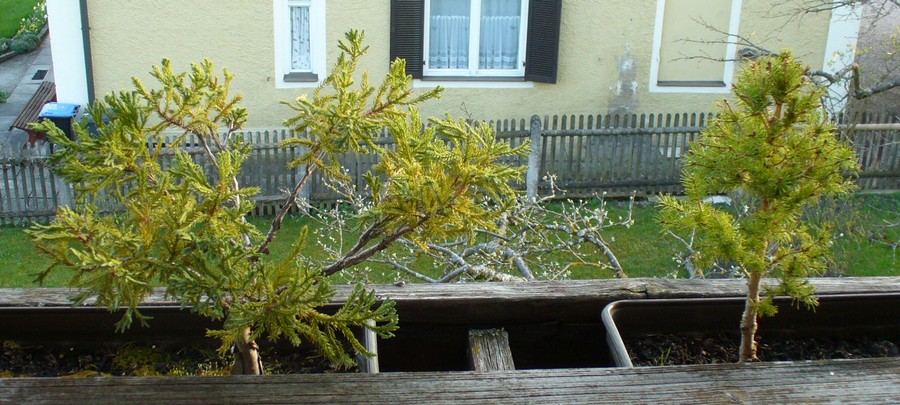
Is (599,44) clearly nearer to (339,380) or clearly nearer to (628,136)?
(628,136)

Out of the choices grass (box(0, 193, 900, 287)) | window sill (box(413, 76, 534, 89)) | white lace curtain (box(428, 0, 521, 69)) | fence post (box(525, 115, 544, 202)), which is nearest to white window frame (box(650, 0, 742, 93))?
window sill (box(413, 76, 534, 89))

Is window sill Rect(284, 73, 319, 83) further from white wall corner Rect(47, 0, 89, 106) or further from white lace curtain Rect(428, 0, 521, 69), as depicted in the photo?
white wall corner Rect(47, 0, 89, 106)

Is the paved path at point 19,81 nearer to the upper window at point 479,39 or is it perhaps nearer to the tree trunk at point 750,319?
the upper window at point 479,39

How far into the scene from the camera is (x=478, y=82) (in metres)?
10.5

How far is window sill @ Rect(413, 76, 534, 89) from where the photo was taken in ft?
34.3

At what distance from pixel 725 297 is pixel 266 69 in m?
8.36

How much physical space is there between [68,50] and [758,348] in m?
9.14

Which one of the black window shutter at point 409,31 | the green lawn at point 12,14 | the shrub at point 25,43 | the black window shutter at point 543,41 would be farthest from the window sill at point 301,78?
the green lawn at point 12,14

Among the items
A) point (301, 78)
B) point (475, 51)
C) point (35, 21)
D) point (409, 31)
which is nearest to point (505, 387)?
point (409, 31)

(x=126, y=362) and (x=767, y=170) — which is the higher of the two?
(x=767, y=170)

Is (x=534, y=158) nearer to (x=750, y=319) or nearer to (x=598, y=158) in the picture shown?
(x=598, y=158)

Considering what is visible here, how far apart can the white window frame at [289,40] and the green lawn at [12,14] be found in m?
9.81

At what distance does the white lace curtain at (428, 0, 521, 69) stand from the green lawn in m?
10.9

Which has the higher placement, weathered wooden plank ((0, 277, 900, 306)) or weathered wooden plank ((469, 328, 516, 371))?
weathered wooden plank ((0, 277, 900, 306))
